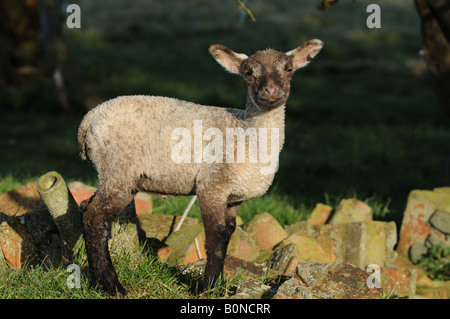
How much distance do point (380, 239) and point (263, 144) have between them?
326 cm

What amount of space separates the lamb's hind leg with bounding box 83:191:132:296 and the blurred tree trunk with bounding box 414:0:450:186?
19.5ft

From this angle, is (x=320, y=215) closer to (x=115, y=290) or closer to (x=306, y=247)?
(x=306, y=247)

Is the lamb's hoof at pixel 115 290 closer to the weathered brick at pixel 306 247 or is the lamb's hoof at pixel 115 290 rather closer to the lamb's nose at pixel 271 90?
the lamb's nose at pixel 271 90

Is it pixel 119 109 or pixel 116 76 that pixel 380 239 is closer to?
pixel 119 109

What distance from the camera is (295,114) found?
16.3 m

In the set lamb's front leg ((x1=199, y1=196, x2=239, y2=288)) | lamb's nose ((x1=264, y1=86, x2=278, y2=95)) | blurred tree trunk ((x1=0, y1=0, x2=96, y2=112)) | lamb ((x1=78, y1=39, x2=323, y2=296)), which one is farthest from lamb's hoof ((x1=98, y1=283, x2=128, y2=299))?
blurred tree trunk ((x1=0, y1=0, x2=96, y2=112))

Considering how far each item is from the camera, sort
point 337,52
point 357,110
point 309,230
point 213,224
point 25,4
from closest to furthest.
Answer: point 213,224, point 309,230, point 357,110, point 25,4, point 337,52

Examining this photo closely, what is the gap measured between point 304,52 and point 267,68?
46 centimetres

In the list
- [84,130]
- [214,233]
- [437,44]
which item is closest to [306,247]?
[214,233]

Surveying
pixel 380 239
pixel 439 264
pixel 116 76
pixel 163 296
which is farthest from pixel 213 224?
pixel 116 76

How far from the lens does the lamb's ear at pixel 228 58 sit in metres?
5.05

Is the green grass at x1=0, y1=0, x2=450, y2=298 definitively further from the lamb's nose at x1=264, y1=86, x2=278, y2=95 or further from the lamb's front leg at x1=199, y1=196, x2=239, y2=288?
the lamb's nose at x1=264, y1=86, x2=278, y2=95

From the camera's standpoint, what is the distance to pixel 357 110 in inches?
649

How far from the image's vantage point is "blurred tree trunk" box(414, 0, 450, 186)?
350 inches
